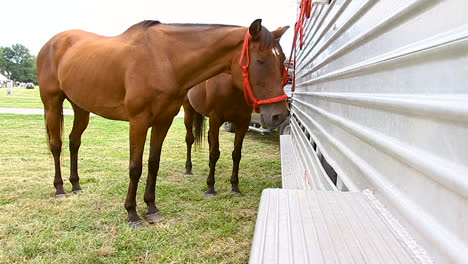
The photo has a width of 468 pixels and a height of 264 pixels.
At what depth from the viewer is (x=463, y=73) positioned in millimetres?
588

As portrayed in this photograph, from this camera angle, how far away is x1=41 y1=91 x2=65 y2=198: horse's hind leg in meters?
3.74

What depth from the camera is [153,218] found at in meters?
3.10

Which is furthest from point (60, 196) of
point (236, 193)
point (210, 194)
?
point (236, 193)

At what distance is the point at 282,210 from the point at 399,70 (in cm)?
49

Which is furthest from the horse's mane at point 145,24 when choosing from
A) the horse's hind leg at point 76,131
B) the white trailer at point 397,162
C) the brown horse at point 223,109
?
the white trailer at point 397,162

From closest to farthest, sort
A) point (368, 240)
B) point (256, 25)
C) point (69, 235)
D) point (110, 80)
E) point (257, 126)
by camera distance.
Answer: point (368, 240) → point (256, 25) → point (69, 235) → point (110, 80) → point (257, 126)

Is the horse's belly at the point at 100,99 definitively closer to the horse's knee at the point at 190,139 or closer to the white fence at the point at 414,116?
the horse's knee at the point at 190,139

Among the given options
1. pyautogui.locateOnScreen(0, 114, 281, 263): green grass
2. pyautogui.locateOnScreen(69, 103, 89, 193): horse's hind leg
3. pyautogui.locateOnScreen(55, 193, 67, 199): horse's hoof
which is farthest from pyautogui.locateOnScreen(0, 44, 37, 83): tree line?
pyautogui.locateOnScreen(55, 193, 67, 199): horse's hoof

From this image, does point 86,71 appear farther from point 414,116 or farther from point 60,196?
point 414,116

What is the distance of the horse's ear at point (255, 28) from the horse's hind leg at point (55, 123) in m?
2.42

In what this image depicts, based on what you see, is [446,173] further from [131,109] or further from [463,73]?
[131,109]

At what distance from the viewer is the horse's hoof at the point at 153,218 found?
10.0 ft

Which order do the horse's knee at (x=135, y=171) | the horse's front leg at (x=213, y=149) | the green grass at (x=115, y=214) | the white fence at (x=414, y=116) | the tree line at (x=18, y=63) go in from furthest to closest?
1. the tree line at (x=18, y=63)
2. the horse's front leg at (x=213, y=149)
3. the horse's knee at (x=135, y=171)
4. the green grass at (x=115, y=214)
5. the white fence at (x=414, y=116)

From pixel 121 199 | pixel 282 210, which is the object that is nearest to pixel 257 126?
pixel 121 199
